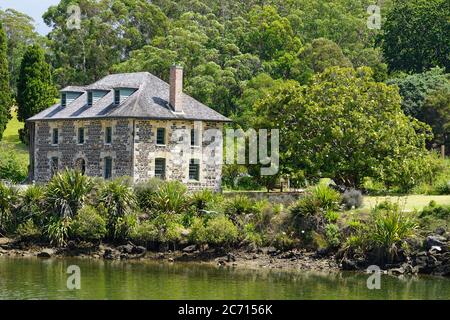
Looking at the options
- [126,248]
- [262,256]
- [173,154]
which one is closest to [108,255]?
[126,248]

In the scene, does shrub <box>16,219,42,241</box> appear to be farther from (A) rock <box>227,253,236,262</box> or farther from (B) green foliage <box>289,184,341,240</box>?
(B) green foliage <box>289,184,341,240</box>

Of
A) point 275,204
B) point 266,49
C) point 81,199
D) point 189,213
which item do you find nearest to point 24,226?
point 81,199

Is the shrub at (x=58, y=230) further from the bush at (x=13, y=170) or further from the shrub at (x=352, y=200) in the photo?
the bush at (x=13, y=170)

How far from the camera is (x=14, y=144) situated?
82812mm

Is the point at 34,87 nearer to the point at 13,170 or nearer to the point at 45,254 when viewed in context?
the point at 13,170

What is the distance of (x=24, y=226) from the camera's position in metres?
50.3

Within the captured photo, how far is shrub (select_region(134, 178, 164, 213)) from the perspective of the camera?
166 feet

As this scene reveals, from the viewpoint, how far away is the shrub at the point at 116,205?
49344 mm

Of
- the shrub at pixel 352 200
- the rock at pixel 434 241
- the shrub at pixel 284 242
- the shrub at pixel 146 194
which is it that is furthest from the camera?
the shrub at pixel 146 194

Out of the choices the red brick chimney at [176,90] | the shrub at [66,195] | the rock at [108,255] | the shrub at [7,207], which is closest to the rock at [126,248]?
the rock at [108,255]

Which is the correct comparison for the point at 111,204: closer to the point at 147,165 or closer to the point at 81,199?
the point at 81,199

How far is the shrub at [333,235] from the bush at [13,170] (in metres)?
27.2

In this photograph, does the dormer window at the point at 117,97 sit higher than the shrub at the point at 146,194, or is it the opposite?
the dormer window at the point at 117,97
